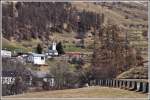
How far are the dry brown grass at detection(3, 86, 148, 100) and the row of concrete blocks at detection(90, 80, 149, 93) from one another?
132mm

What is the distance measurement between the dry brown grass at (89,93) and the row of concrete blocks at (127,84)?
0.43 ft

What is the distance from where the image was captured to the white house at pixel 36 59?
12942 mm

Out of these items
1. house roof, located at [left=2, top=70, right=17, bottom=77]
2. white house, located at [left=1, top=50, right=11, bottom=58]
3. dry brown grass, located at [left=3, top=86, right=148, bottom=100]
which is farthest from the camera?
white house, located at [left=1, top=50, right=11, bottom=58]

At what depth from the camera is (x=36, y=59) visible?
12.9 metres

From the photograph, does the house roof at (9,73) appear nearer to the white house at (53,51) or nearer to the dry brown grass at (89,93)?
the dry brown grass at (89,93)

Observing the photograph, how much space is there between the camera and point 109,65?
1362 cm

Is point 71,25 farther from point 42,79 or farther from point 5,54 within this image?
point 5,54

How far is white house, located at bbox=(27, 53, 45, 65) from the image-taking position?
42.5 feet

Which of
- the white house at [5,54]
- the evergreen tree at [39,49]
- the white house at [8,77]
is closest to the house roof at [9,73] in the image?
the white house at [8,77]

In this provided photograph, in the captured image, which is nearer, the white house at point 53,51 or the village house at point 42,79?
the village house at point 42,79

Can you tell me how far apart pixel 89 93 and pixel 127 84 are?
1.14 m

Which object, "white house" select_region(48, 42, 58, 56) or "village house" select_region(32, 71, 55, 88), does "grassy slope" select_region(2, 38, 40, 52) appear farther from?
"village house" select_region(32, 71, 55, 88)

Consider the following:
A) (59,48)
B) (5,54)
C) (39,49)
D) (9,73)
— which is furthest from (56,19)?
(9,73)

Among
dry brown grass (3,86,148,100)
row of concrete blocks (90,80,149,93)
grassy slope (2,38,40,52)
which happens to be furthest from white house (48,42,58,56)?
row of concrete blocks (90,80,149,93)
